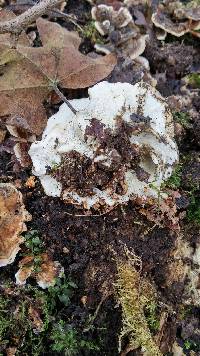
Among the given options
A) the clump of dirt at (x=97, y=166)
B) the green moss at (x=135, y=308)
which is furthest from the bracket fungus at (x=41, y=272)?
the clump of dirt at (x=97, y=166)

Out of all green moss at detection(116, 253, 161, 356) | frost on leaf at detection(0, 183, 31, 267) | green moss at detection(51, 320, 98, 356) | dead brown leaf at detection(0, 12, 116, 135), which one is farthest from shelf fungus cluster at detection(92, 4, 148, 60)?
green moss at detection(51, 320, 98, 356)

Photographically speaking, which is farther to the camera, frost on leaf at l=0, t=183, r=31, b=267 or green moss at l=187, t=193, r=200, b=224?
green moss at l=187, t=193, r=200, b=224

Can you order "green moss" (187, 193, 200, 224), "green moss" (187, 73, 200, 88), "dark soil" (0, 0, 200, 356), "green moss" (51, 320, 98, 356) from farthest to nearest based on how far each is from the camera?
1. "green moss" (187, 73, 200, 88)
2. "green moss" (187, 193, 200, 224)
3. "dark soil" (0, 0, 200, 356)
4. "green moss" (51, 320, 98, 356)

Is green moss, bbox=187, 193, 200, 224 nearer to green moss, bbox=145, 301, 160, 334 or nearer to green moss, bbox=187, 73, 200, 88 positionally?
green moss, bbox=145, 301, 160, 334

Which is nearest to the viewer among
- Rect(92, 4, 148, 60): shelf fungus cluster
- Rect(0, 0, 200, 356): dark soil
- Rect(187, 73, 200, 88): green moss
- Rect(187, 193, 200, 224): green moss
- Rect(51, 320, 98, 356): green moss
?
Rect(51, 320, 98, 356): green moss

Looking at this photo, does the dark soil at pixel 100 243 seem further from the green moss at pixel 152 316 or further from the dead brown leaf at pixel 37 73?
the dead brown leaf at pixel 37 73

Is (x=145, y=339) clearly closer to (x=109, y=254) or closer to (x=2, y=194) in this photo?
(x=109, y=254)

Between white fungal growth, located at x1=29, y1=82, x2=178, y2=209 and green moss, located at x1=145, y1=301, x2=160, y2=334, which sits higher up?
white fungal growth, located at x1=29, y1=82, x2=178, y2=209
